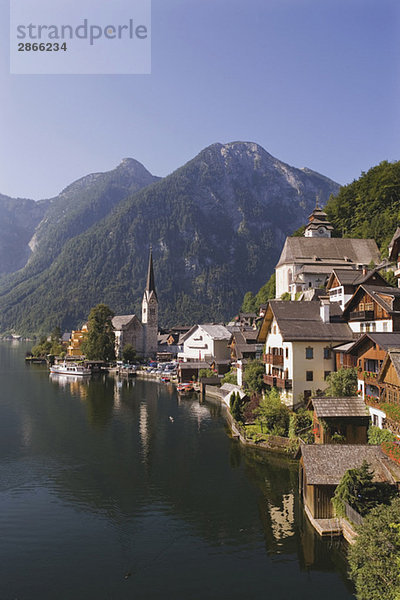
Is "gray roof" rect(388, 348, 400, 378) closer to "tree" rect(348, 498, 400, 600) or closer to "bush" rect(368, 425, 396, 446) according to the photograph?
"bush" rect(368, 425, 396, 446)

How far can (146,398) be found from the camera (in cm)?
7475

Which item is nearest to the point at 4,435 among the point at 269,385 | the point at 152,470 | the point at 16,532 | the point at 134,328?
the point at 152,470

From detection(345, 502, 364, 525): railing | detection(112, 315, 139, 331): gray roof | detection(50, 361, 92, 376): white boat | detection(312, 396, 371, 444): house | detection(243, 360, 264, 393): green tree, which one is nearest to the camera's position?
detection(345, 502, 364, 525): railing

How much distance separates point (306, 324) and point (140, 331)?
105 metres

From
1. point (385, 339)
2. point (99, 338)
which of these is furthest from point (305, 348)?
point (99, 338)

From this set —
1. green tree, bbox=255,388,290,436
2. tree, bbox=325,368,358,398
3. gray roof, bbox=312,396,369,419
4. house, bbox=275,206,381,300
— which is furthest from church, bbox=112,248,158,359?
gray roof, bbox=312,396,369,419

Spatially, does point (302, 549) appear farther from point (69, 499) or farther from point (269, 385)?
point (269, 385)

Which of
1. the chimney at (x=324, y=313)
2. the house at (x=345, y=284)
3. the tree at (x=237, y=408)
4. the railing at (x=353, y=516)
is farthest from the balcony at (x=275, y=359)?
the railing at (x=353, y=516)

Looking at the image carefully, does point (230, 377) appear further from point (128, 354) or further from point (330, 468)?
point (128, 354)

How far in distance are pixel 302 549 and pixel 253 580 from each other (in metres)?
4.03

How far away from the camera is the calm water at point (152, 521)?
21.0 metres

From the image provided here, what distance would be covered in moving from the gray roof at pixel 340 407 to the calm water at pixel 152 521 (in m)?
5.99

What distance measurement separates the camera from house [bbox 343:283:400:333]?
125ft

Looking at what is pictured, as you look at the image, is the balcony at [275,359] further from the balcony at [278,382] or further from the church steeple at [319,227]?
the church steeple at [319,227]
